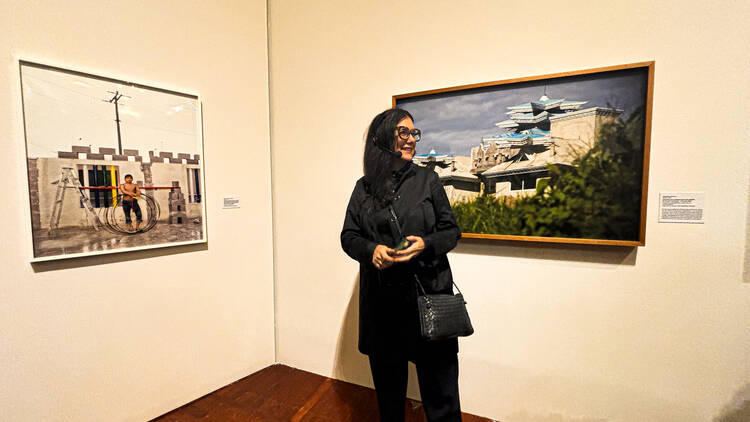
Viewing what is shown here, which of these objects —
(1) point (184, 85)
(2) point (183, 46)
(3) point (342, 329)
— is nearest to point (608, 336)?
(3) point (342, 329)

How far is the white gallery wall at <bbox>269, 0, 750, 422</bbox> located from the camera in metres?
1.40

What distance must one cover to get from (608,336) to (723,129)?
1070 millimetres

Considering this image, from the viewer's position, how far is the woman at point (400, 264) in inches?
53.4

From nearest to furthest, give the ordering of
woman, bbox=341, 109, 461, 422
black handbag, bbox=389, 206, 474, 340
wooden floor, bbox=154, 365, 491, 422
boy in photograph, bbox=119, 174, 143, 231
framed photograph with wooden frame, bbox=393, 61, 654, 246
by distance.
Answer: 1. black handbag, bbox=389, 206, 474, 340
2. woman, bbox=341, 109, 461, 422
3. framed photograph with wooden frame, bbox=393, 61, 654, 246
4. boy in photograph, bbox=119, 174, 143, 231
5. wooden floor, bbox=154, 365, 491, 422

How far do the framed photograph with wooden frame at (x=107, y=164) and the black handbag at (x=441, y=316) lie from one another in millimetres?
1561

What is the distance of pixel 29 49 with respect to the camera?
1.45m

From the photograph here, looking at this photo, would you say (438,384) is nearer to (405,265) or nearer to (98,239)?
(405,265)

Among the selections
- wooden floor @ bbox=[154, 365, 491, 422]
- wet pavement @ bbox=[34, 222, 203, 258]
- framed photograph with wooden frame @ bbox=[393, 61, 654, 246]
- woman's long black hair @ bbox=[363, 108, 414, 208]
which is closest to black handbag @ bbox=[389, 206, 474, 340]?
woman's long black hair @ bbox=[363, 108, 414, 208]

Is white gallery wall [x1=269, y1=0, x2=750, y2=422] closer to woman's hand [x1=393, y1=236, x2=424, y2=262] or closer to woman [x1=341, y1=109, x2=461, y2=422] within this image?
woman [x1=341, y1=109, x2=461, y2=422]

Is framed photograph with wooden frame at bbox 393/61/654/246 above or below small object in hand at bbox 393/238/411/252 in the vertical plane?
above

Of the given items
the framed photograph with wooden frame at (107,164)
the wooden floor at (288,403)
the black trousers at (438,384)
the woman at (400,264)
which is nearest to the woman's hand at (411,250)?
the woman at (400,264)

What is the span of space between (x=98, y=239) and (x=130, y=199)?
0.25 m

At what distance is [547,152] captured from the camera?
63.9 inches

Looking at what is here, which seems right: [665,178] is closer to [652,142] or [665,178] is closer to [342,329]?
[652,142]
